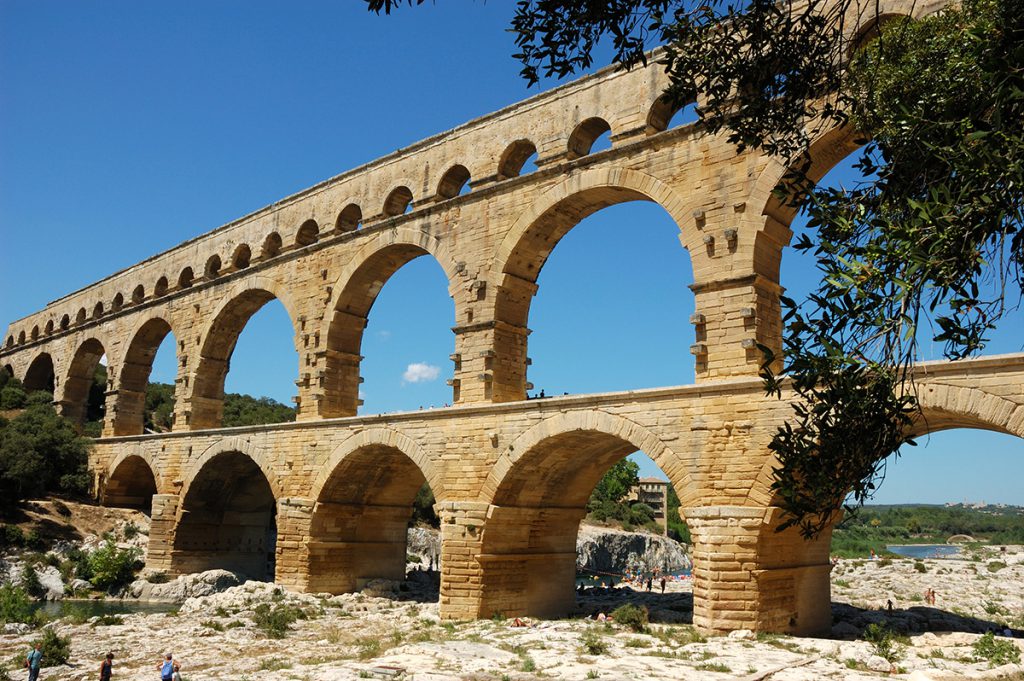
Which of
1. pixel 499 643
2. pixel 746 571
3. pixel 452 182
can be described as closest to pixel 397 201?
pixel 452 182

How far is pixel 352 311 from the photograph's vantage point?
20.5m

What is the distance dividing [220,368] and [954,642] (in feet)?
66.9

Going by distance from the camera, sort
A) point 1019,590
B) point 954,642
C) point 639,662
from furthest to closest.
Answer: point 1019,590, point 954,642, point 639,662

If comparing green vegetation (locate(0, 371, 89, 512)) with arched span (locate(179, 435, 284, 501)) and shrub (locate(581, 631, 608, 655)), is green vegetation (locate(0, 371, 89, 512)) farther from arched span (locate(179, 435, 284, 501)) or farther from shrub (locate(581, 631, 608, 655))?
shrub (locate(581, 631, 608, 655))

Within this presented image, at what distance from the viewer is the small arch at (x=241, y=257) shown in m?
24.4

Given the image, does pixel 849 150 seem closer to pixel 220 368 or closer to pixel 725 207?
pixel 725 207

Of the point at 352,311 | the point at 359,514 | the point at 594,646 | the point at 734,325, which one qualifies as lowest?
the point at 594,646

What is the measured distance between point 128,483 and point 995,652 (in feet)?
86.2

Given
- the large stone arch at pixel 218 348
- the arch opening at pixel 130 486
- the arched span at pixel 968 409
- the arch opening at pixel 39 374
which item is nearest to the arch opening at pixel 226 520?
the large stone arch at pixel 218 348

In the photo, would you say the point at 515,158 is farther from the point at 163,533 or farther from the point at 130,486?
the point at 130,486

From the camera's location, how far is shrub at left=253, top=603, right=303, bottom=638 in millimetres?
15219

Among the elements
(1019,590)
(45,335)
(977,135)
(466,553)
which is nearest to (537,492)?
(466,553)

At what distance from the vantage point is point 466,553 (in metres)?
15.4

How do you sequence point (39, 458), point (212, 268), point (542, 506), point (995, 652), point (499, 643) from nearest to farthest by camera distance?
point (995, 652)
point (499, 643)
point (542, 506)
point (212, 268)
point (39, 458)
